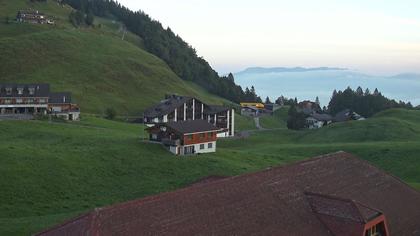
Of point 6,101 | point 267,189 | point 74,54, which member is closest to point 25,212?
point 267,189

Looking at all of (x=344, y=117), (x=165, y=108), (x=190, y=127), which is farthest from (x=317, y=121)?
(x=190, y=127)

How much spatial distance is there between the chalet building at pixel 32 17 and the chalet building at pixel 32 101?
6922cm

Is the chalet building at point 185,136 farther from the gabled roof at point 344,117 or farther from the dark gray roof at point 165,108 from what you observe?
the gabled roof at point 344,117

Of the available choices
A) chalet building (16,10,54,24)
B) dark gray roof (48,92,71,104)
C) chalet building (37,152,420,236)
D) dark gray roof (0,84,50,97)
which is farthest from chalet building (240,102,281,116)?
chalet building (37,152,420,236)

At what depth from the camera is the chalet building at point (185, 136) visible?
5925 cm

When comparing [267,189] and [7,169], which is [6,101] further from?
[267,189]

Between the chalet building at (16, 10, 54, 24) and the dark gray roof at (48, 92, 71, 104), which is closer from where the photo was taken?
the dark gray roof at (48, 92, 71, 104)

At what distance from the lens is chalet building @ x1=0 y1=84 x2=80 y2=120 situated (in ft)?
289

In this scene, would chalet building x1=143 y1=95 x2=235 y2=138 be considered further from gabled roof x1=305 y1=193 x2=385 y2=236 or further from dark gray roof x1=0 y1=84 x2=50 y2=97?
gabled roof x1=305 y1=193 x2=385 y2=236

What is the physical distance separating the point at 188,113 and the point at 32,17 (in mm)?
81631

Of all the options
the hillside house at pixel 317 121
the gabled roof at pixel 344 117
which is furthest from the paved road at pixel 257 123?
the gabled roof at pixel 344 117

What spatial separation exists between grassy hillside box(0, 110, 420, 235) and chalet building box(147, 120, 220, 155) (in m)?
1.66

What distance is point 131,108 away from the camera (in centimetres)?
11250

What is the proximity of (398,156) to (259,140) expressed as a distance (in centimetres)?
3289
